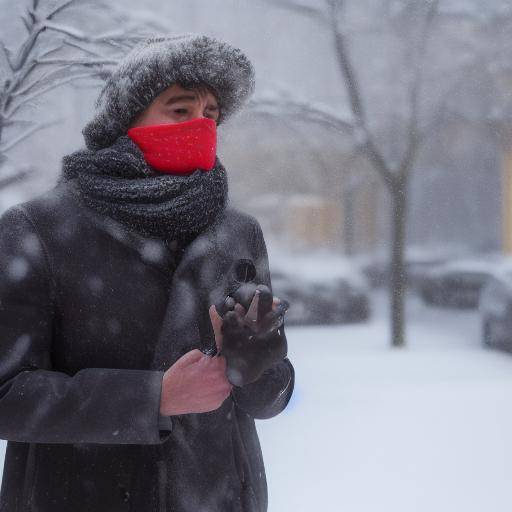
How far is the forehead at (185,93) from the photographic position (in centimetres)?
134

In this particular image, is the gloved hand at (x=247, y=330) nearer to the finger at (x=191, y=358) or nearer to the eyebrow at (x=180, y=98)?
the finger at (x=191, y=358)

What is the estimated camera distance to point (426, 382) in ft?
19.4

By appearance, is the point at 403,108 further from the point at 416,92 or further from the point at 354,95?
the point at 354,95

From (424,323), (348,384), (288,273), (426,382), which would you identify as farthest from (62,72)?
(424,323)

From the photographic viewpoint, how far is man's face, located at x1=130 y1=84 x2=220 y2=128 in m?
1.33

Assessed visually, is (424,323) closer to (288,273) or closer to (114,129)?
(288,273)

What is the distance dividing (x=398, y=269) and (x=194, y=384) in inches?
281

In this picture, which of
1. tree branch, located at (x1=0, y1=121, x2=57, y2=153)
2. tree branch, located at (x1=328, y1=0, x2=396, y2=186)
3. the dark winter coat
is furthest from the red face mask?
tree branch, located at (x1=328, y1=0, x2=396, y2=186)

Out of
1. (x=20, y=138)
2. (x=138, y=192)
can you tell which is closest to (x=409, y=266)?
(x=20, y=138)

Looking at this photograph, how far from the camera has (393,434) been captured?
4355 mm

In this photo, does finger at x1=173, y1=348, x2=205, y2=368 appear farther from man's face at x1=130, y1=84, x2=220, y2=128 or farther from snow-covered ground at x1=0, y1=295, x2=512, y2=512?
snow-covered ground at x1=0, y1=295, x2=512, y2=512

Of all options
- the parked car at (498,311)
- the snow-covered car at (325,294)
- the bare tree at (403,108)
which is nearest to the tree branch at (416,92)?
the bare tree at (403,108)

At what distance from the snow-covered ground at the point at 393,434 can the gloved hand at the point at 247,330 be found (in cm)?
239

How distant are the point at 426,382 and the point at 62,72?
4.02m
